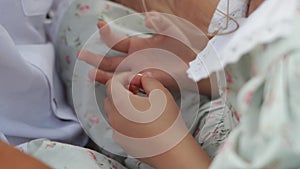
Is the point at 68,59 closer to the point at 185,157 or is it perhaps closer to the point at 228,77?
the point at 185,157

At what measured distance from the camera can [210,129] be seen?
0.64m

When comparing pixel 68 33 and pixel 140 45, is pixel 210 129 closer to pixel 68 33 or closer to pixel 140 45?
pixel 140 45

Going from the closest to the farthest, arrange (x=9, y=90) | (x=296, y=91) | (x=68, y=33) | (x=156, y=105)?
1. (x=296, y=91)
2. (x=156, y=105)
3. (x=9, y=90)
4. (x=68, y=33)

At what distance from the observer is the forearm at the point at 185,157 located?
57 centimetres

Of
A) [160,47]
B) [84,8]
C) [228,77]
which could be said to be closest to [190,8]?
[160,47]

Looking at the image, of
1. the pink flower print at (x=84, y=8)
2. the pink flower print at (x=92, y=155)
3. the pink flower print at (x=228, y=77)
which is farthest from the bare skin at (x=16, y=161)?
the pink flower print at (x=84, y=8)

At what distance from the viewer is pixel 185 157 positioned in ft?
1.88

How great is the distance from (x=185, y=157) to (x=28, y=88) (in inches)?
11.0

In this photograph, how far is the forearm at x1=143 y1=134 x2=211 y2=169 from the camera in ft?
1.87

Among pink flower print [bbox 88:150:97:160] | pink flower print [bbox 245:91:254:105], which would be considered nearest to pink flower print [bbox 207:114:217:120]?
pink flower print [bbox 88:150:97:160]

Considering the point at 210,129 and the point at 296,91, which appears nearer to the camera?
the point at 296,91

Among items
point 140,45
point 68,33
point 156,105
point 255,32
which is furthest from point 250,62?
point 68,33

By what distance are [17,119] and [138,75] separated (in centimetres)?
21

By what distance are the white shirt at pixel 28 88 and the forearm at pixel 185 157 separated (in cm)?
21
